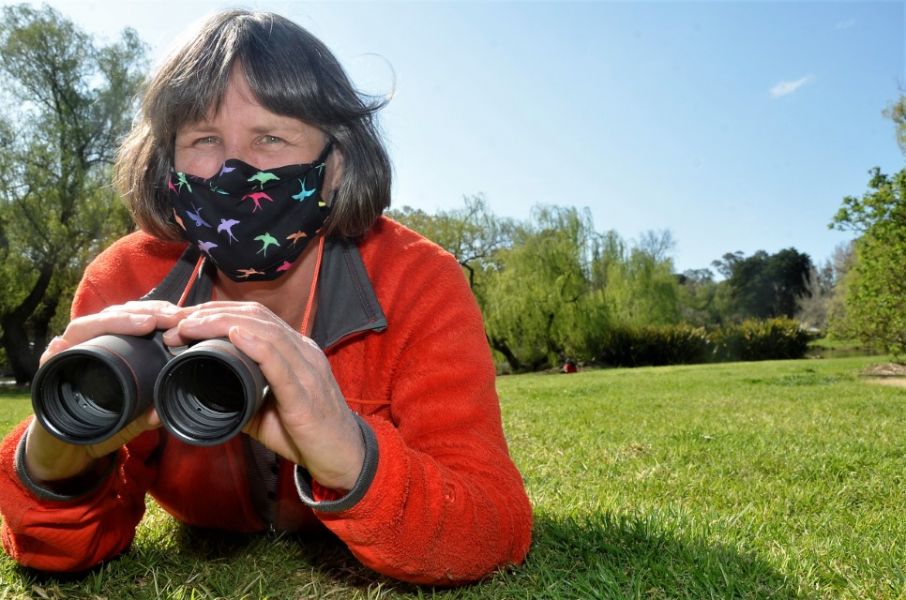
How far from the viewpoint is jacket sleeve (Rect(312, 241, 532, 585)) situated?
1457 mm

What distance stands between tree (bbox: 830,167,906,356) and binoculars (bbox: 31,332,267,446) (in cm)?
1314

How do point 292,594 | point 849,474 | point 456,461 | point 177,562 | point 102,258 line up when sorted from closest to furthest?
point 456,461
point 292,594
point 177,562
point 102,258
point 849,474

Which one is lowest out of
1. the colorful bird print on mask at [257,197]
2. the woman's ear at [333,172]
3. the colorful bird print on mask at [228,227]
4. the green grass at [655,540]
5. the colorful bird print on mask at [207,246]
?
the green grass at [655,540]

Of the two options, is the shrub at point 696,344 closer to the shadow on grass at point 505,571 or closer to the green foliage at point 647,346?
the green foliage at point 647,346

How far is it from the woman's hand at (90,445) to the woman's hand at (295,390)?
0.26 ft

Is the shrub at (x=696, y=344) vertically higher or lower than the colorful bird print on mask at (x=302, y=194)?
lower

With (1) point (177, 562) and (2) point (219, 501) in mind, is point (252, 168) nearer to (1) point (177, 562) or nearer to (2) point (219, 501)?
(2) point (219, 501)

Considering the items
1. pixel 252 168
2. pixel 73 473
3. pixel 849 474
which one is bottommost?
pixel 849 474

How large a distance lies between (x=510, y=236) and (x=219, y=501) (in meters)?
33.0

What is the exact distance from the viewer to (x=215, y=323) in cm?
134

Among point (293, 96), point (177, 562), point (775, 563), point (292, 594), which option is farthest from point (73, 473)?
point (775, 563)

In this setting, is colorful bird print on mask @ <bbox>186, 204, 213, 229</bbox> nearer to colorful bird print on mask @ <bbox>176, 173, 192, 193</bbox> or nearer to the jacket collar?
colorful bird print on mask @ <bbox>176, 173, 192, 193</bbox>

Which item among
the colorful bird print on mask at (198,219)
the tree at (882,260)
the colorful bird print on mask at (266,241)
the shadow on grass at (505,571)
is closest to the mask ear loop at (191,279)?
the colorful bird print on mask at (198,219)

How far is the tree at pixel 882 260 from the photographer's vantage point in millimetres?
12055
